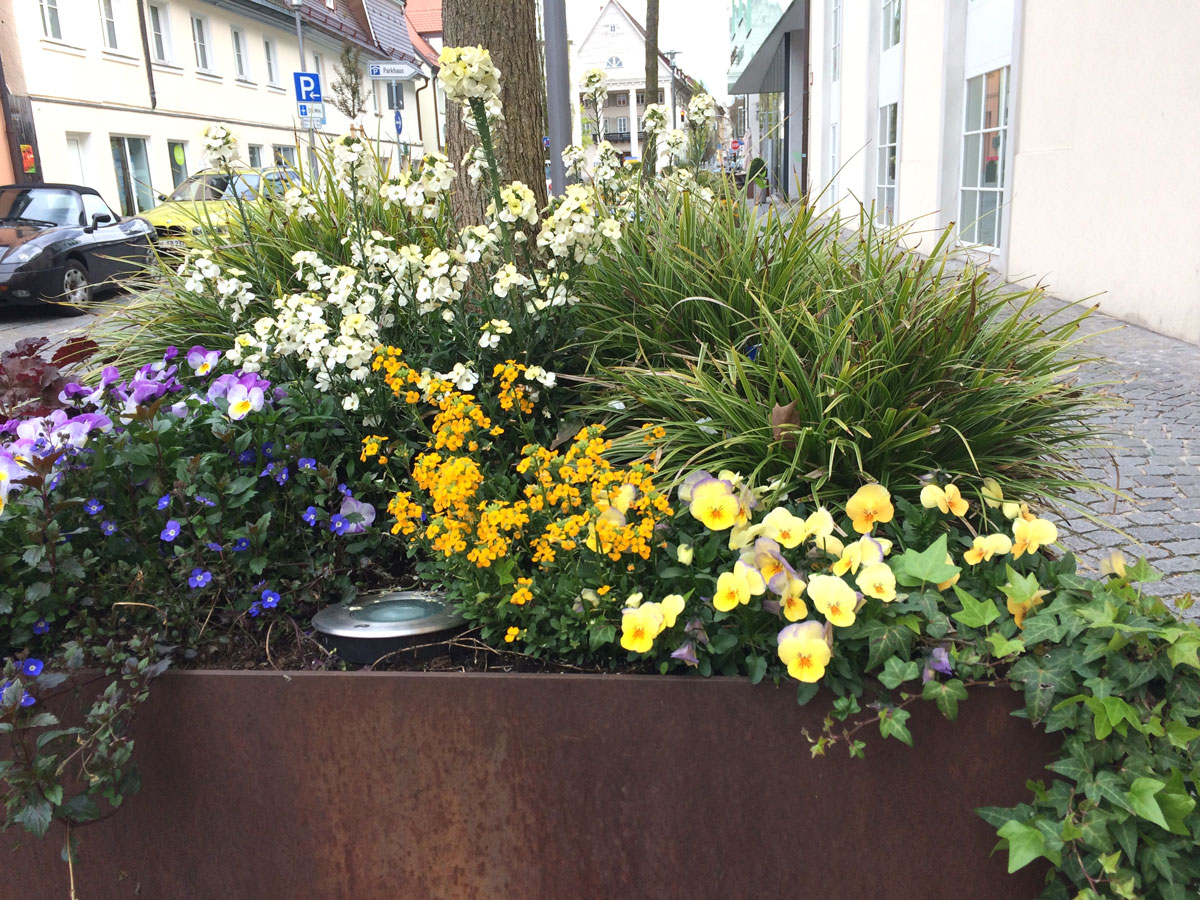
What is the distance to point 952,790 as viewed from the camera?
5.57 ft

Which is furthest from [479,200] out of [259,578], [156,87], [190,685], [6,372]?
[156,87]

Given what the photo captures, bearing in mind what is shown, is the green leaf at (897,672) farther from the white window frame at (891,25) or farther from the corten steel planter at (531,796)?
the white window frame at (891,25)

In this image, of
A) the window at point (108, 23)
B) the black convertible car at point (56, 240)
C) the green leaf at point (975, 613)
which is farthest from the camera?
the window at point (108, 23)

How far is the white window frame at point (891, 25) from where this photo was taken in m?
14.9

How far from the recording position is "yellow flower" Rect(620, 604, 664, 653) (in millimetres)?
1707

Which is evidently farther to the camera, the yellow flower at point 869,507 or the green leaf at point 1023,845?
the yellow flower at point 869,507

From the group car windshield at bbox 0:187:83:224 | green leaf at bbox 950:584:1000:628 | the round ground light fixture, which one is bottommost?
the round ground light fixture

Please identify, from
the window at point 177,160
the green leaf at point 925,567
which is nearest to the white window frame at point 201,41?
the window at point 177,160

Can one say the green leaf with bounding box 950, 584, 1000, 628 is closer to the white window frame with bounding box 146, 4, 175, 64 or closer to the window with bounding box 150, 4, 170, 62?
the white window frame with bounding box 146, 4, 175, 64

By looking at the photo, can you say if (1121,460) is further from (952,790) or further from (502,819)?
(502,819)

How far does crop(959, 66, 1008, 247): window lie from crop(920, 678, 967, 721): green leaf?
9.92 metres

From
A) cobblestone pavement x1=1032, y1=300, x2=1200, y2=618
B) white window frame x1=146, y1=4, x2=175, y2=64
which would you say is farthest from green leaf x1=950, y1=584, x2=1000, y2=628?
white window frame x1=146, y1=4, x2=175, y2=64

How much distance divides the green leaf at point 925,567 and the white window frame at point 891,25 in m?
14.6

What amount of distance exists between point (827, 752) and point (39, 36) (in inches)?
866
